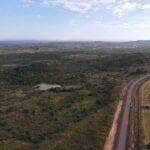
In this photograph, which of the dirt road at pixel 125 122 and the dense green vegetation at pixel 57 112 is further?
the dense green vegetation at pixel 57 112

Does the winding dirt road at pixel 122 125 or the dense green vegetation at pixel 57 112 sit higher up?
the winding dirt road at pixel 122 125

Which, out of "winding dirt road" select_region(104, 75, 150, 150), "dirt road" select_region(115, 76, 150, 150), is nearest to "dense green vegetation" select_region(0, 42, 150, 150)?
"winding dirt road" select_region(104, 75, 150, 150)

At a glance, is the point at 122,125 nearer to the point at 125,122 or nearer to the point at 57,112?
the point at 125,122

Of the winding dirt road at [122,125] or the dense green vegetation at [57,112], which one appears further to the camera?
the dense green vegetation at [57,112]

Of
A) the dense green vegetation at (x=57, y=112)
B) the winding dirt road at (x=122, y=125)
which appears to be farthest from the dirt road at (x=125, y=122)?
the dense green vegetation at (x=57, y=112)

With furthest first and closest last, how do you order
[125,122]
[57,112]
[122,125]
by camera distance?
[57,112], [125,122], [122,125]

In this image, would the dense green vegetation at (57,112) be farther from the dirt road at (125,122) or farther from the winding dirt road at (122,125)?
the dirt road at (125,122)

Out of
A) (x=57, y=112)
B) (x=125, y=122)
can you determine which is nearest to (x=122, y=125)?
(x=125, y=122)

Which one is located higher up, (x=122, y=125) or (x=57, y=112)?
(x=122, y=125)

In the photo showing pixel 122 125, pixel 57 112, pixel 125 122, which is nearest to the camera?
pixel 122 125

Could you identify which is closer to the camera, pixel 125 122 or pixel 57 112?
pixel 125 122

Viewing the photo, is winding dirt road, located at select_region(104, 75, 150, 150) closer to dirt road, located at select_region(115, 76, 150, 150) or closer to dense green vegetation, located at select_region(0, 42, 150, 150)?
dirt road, located at select_region(115, 76, 150, 150)
